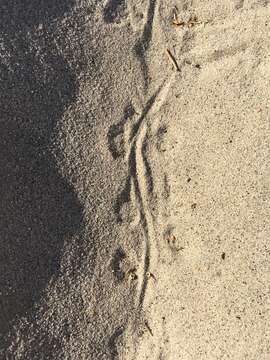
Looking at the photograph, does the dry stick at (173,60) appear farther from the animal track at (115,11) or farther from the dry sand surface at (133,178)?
the animal track at (115,11)

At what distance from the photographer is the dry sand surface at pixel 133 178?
1.75m

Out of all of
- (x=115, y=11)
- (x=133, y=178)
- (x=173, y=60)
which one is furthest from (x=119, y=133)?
(x=115, y=11)

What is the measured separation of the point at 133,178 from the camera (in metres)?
1.79

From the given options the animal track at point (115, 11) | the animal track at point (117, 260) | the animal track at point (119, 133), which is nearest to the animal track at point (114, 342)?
the animal track at point (117, 260)

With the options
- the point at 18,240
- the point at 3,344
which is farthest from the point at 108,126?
the point at 3,344

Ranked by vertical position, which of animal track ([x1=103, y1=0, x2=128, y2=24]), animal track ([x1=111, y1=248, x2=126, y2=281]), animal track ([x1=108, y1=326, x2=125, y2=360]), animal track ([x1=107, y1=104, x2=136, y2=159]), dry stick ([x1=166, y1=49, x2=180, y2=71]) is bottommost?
animal track ([x1=108, y1=326, x2=125, y2=360])

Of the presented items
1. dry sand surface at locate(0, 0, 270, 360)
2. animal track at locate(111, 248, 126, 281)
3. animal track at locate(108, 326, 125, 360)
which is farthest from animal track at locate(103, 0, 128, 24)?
animal track at locate(108, 326, 125, 360)

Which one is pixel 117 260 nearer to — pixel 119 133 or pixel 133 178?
pixel 133 178

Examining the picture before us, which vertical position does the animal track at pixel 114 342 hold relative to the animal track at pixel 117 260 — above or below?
below

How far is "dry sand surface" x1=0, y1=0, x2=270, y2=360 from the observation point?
1746mm

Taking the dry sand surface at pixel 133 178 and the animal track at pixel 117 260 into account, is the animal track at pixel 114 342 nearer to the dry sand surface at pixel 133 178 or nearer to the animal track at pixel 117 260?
the dry sand surface at pixel 133 178

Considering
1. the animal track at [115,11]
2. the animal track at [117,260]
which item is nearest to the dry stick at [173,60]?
the animal track at [115,11]

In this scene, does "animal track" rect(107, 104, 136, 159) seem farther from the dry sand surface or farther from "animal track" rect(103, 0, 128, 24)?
"animal track" rect(103, 0, 128, 24)

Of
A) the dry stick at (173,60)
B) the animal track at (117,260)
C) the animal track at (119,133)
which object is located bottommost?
the animal track at (117,260)
